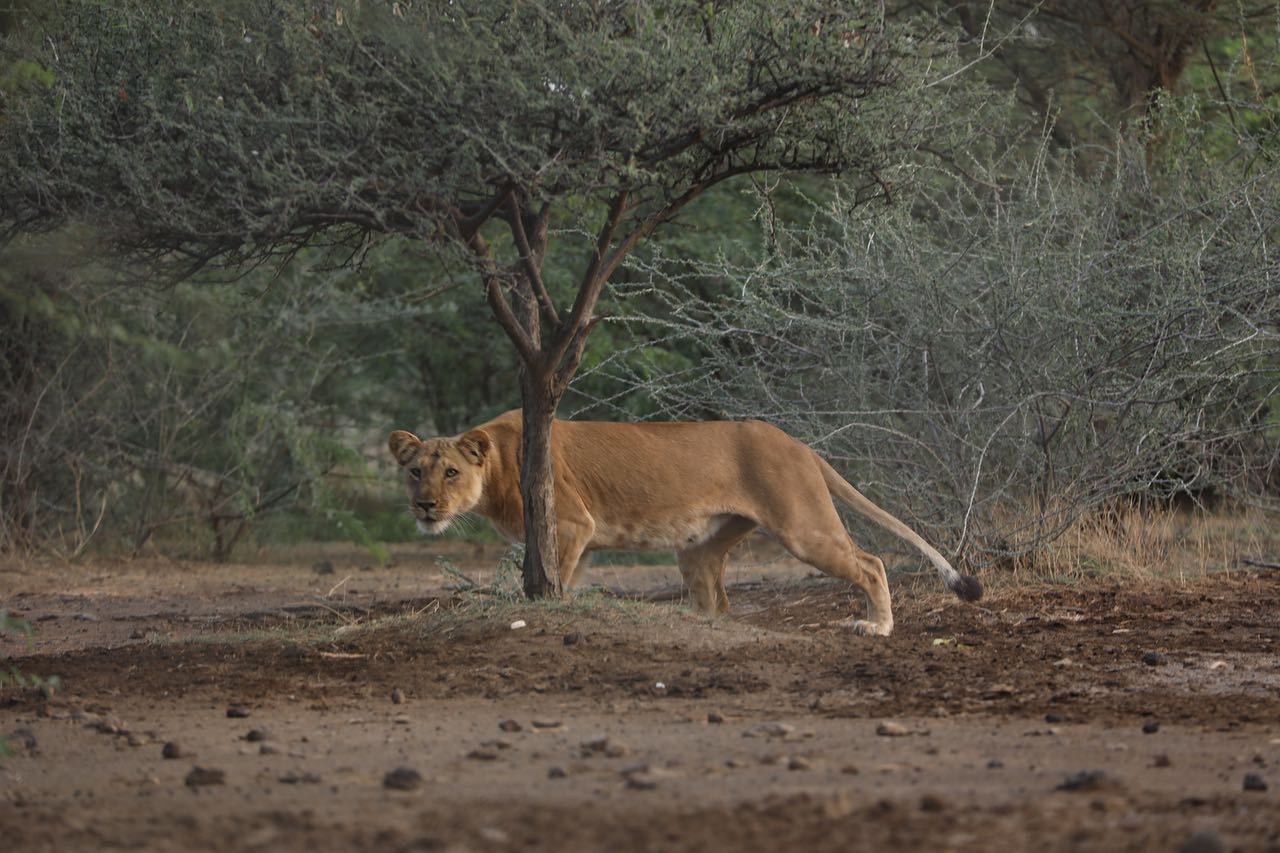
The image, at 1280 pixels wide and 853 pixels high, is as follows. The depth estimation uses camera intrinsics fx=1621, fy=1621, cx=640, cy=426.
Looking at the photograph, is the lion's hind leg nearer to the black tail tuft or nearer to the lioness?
the lioness

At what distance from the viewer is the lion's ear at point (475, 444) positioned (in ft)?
30.8

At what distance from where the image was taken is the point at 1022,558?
10.9 m

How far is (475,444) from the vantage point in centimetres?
941

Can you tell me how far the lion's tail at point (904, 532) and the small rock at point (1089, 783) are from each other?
431 cm

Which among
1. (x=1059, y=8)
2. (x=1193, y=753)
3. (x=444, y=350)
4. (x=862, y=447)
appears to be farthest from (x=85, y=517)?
(x=1193, y=753)

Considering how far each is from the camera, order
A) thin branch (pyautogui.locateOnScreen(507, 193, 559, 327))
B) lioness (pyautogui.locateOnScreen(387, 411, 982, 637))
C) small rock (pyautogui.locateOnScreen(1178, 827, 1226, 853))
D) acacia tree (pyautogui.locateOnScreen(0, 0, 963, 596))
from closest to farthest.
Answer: small rock (pyautogui.locateOnScreen(1178, 827, 1226, 853)) < acacia tree (pyautogui.locateOnScreen(0, 0, 963, 596)) < thin branch (pyautogui.locateOnScreen(507, 193, 559, 327)) < lioness (pyautogui.locateOnScreen(387, 411, 982, 637))

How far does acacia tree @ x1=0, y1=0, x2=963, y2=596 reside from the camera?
22.9 feet

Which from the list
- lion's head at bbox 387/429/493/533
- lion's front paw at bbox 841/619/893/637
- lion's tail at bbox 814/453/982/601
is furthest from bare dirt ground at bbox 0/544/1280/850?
lion's head at bbox 387/429/493/533

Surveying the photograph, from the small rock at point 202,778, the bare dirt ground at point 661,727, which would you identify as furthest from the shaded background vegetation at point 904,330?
the small rock at point 202,778

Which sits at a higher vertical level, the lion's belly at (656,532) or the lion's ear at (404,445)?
the lion's ear at (404,445)

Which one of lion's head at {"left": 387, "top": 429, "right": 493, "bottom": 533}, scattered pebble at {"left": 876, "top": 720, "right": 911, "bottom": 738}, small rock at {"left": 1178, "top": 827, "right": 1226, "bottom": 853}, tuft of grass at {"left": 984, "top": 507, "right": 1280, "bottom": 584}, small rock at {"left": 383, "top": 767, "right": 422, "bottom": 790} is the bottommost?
small rock at {"left": 383, "top": 767, "right": 422, "bottom": 790}

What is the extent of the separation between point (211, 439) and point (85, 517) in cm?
142

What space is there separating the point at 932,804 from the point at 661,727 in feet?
6.14

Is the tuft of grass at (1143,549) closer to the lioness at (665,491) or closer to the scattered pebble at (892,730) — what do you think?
the lioness at (665,491)
